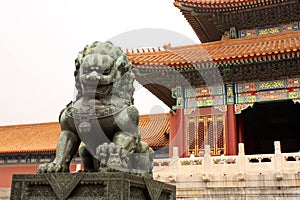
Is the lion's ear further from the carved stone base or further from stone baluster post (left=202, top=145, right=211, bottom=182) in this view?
stone baluster post (left=202, top=145, right=211, bottom=182)

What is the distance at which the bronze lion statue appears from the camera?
3.89 m

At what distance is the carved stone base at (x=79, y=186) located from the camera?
3422mm

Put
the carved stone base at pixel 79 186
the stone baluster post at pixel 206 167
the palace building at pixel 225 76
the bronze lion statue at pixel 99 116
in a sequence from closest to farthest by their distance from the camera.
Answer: the carved stone base at pixel 79 186
the bronze lion statue at pixel 99 116
the stone baluster post at pixel 206 167
the palace building at pixel 225 76

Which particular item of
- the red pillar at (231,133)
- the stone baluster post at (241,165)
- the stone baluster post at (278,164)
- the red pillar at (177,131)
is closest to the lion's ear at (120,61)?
the stone baluster post at (241,165)

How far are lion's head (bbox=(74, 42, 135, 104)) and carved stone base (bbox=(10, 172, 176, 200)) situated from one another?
94 cm

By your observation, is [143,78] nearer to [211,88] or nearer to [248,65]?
[211,88]

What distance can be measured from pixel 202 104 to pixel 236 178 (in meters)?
3.85

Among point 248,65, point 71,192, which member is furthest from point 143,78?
point 71,192

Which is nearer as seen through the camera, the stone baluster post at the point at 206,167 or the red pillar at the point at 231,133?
the stone baluster post at the point at 206,167

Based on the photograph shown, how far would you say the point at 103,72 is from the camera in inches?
157

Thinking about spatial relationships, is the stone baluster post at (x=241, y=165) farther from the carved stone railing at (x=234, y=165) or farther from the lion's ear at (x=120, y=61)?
the lion's ear at (x=120, y=61)

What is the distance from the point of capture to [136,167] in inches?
164

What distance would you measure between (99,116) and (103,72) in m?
0.48

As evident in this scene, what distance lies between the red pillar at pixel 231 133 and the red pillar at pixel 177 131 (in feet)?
5.37
